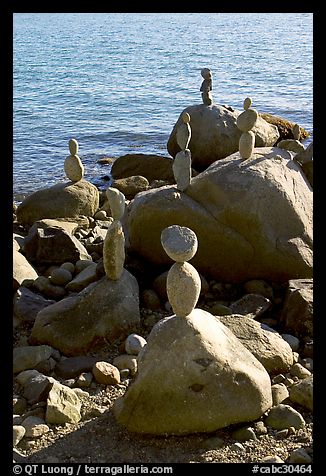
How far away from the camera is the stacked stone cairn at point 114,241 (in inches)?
233

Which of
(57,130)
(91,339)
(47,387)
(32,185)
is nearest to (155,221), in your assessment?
(91,339)

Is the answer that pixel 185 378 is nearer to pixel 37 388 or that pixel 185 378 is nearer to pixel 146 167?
pixel 37 388

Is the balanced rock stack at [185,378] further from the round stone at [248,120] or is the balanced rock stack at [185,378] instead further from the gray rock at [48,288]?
the round stone at [248,120]

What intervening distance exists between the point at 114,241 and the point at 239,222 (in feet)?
4.60

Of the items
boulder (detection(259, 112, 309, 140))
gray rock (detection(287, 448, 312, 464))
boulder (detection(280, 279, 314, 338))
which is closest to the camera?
gray rock (detection(287, 448, 312, 464))

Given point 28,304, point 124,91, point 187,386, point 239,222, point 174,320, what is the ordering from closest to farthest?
point 187,386
point 174,320
point 28,304
point 239,222
point 124,91

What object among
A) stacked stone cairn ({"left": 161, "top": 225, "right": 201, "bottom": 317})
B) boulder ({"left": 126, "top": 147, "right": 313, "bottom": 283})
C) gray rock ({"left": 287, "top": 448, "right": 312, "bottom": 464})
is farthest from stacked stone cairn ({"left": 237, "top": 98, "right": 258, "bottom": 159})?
gray rock ({"left": 287, "top": 448, "right": 312, "bottom": 464})

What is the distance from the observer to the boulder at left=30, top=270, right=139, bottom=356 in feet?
18.7

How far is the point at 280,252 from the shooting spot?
6609mm

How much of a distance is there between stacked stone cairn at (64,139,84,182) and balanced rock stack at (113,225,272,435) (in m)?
4.90

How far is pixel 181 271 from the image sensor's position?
177 inches

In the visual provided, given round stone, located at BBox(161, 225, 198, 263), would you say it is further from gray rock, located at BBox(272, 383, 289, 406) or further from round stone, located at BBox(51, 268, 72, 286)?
round stone, located at BBox(51, 268, 72, 286)

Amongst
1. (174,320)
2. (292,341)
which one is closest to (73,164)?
(292,341)
